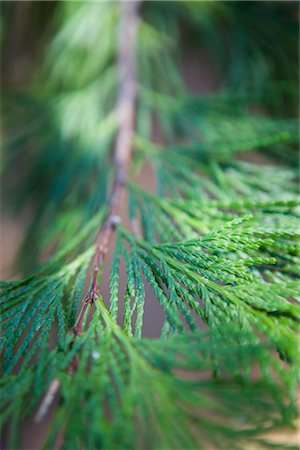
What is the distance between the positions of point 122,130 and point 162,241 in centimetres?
44

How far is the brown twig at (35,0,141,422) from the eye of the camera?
24.9 inches

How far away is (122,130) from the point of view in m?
1.04

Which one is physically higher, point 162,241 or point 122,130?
point 122,130

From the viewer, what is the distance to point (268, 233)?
578 millimetres

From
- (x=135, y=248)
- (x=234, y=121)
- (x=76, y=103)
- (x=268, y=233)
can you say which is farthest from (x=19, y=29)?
(x=268, y=233)

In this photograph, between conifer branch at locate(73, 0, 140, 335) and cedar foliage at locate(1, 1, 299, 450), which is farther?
conifer branch at locate(73, 0, 140, 335)

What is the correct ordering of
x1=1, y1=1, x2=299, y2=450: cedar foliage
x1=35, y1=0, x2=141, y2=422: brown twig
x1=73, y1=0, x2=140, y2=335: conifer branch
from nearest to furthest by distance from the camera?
1. x1=1, y1=1, x2=299, y2=450: cedar foliage
2. x1=35, y1=0, x2=141, y2=422: brown twig
3. x1=73, y1=0, x2=140, y2=335: conifer branch

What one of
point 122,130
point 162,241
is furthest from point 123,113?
point 162,241

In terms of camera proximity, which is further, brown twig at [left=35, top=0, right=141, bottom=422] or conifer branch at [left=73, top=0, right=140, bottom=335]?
conifer branch at [left=73, top=0, right=140, bottom=335]

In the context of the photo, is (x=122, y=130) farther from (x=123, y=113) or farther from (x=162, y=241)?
(x=162, y=241)

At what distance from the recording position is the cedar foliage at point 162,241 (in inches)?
17.6

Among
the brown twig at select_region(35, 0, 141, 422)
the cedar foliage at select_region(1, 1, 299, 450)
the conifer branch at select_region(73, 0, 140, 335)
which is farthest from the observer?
the conifer branch at select_region(73, 0, 140, 335)

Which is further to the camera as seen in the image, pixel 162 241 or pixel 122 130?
pixel 122 130

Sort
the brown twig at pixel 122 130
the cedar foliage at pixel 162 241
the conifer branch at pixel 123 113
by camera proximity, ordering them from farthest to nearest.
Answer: the conifer branch at pixel 123 113 < the brown twig at pixel 122 130 < the cedar foliage at pixel 162 241
